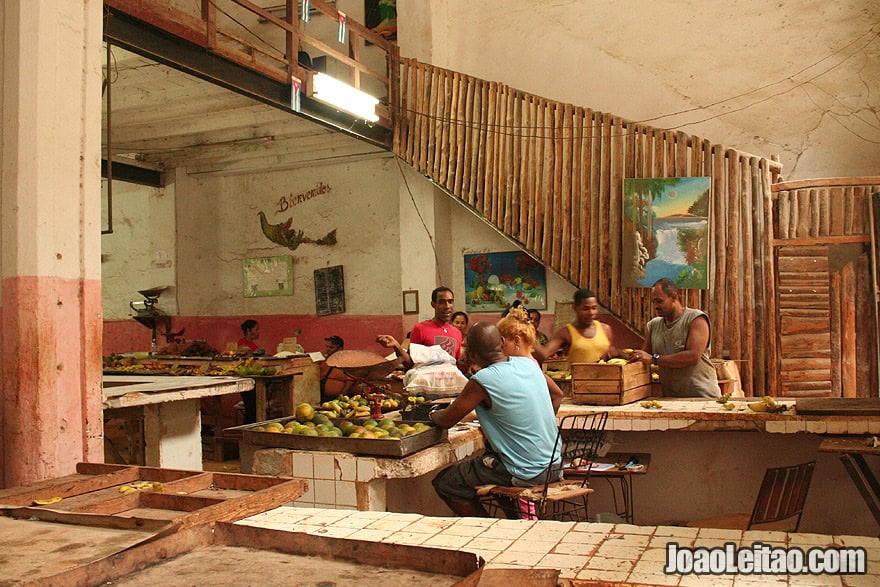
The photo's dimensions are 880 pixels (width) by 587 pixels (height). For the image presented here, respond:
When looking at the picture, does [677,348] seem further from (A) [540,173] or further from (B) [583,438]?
(A) [540,173]

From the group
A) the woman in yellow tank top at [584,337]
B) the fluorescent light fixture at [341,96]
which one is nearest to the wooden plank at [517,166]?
the fluorescent light fixture at [341,96]

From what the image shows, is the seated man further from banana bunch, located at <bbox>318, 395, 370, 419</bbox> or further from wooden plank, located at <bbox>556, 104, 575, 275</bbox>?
wooden plank, located at <bbox>556, 104, 575, 275</bbox>

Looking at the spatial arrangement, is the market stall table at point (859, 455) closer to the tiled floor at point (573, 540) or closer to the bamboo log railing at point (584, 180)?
the tiled floor at point (573, 540)

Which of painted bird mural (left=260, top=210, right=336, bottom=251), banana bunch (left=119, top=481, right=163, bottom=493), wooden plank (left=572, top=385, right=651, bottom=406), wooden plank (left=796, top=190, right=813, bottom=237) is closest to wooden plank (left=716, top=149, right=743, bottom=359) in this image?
wooden plank (left=796, top=190, right=813, bottom=237)

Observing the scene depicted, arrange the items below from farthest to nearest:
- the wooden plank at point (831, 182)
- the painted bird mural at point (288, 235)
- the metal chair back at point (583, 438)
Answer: the painted bird mural at point (288, 235) → the wooden plank at point (831, 182) → the metal chair back at point (583, 438)

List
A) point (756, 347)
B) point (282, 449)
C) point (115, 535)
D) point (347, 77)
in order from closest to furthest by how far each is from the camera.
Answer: point (115, 535), point (282, 449), point (756, 347), point (347, 77)

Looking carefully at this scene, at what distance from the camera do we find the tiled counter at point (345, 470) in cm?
415

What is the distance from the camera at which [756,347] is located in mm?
8422

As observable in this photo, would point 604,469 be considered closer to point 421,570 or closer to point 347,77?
point 421,570

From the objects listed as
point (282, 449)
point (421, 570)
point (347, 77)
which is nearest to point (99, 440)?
point (282, 449)

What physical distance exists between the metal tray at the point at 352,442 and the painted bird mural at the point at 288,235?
25.1 feet

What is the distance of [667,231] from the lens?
885 cm

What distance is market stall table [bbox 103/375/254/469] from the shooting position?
18.1 ft

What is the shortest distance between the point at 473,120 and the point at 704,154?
2865 millimetres
